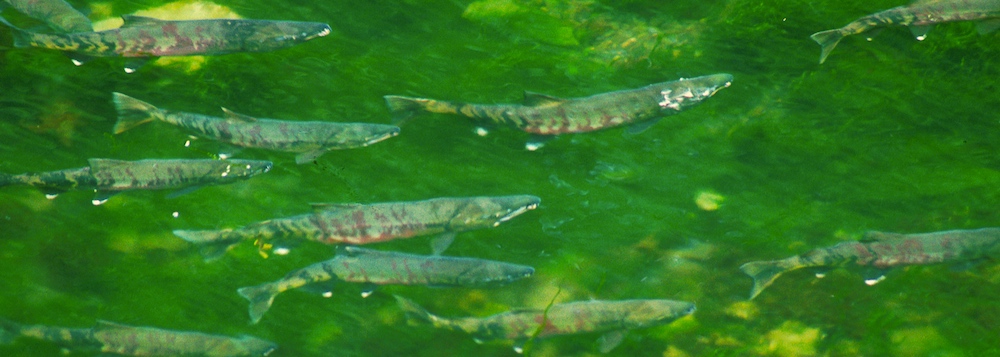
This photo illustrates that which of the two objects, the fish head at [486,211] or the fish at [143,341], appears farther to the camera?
the fish at [143,341]

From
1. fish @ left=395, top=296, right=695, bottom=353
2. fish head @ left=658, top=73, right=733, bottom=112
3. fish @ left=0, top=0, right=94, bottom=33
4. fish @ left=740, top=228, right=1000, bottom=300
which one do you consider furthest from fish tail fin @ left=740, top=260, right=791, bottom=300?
fish @ left=0, top=0, right=94, bottom=33

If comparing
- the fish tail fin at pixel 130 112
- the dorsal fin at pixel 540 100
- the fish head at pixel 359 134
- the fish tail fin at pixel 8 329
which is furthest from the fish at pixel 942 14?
the fish tail fin at pixel 8 329

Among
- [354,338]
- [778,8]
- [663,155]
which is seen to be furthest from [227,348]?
[778,8]

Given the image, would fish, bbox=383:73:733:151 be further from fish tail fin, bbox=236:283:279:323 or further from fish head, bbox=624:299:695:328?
fish tail fin, bbox=236:283:279:323

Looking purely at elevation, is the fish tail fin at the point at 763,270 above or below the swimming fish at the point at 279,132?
below

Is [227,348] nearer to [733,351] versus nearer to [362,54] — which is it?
[362,54]

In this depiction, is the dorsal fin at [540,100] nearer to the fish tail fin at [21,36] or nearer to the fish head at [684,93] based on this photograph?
the fish head at [684,93]

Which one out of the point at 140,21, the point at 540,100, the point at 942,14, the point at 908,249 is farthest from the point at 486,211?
the point at 942,14
